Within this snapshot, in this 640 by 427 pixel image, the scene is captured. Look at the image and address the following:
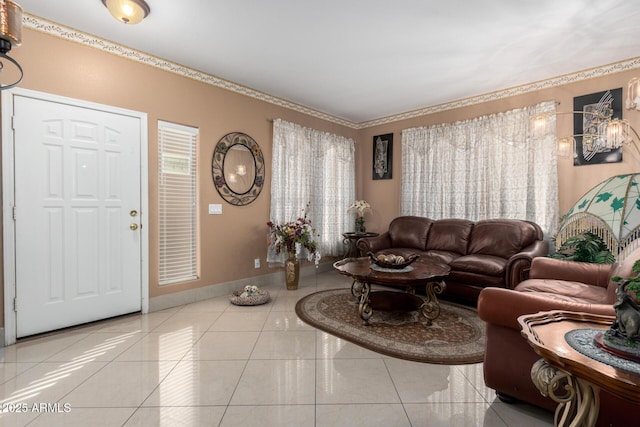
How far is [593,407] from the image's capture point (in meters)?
1.10

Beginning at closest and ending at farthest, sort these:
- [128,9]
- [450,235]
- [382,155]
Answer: [128,9]
[450,235]
[382,155]

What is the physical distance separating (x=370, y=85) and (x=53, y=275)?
4.22 meters

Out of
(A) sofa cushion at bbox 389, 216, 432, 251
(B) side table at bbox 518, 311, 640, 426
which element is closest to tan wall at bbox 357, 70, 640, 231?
(A) sofa cushion at bbox 389, 216, 432, 251

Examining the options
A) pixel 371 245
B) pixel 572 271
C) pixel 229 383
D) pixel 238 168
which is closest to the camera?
pixel 229 383

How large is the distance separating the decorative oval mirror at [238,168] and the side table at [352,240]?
1906 millimetres

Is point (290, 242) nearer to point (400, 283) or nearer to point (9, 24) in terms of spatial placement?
point (400, 283)

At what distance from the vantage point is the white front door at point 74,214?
8.82ft

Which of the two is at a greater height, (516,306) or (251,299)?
(516,306)

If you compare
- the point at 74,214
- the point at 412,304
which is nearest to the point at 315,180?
the point at 412,304

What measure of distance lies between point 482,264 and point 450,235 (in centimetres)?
95

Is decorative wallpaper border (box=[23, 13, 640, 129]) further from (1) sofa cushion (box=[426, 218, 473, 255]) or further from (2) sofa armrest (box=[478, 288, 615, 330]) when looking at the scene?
(2) sofa armrest (box=[478, 288, 615, 330])

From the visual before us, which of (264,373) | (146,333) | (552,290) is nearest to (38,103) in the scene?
(146,333)

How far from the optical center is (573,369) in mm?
1018

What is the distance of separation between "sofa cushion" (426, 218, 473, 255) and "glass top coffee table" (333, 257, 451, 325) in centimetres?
107
